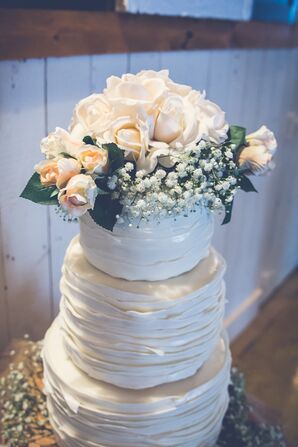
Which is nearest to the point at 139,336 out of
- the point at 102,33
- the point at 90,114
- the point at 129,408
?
the point at 129,408

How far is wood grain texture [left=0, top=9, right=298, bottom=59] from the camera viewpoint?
950 millimetres

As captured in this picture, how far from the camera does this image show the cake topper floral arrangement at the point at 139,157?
67cm

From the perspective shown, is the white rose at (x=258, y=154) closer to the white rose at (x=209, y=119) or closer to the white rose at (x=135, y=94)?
the white rose at (x=209, y=119)

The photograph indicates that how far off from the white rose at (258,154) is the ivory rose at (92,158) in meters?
0.27

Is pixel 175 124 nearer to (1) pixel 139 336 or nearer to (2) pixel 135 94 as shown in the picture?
(2) pixel 135 94

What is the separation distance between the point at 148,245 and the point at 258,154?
0.83 feet

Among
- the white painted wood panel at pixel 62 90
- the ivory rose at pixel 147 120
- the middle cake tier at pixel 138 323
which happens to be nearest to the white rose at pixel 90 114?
the ivory rose at pixel 147 120

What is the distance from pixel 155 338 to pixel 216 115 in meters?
0.37

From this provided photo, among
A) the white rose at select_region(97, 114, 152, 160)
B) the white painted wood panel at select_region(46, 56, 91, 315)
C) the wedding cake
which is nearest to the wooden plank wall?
the white painted wood panel at select_region(46, 56, 91, 315)

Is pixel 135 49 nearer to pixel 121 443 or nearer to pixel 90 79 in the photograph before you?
pixel 90 79

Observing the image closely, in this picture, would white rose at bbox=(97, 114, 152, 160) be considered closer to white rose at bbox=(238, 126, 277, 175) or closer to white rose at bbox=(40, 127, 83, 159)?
white rose at bbox=(40, 127, 83, 159)

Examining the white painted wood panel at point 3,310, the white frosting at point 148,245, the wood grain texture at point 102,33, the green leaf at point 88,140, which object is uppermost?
the wood grain texture at point 102,33

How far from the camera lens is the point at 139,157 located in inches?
27.6

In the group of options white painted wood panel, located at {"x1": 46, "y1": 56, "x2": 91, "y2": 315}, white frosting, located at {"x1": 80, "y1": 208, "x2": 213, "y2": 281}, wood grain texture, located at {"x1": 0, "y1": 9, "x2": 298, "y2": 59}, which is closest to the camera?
white frosting, located at {"x1": 80, "y1": 208, "x2": 213, "y2": 281}
